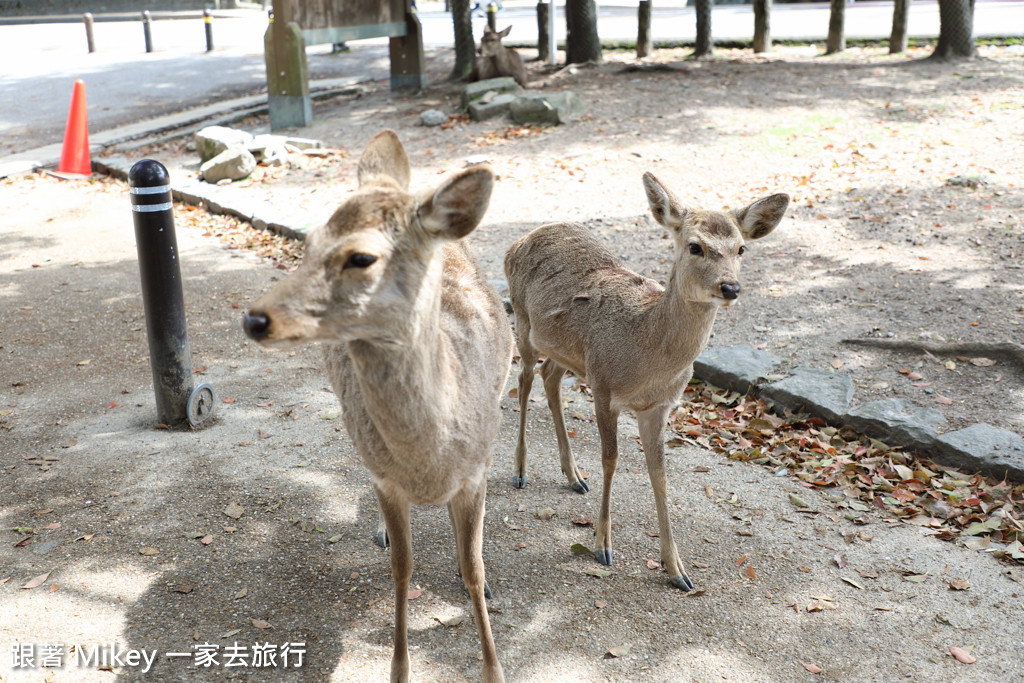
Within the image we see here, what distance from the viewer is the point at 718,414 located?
5.93 m

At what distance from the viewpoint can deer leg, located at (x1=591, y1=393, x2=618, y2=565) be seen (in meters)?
4.41

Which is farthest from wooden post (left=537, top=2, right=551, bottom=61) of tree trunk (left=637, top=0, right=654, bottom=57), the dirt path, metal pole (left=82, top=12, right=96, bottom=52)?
metal pole (left=82, top=12, right=96, bottom=52)

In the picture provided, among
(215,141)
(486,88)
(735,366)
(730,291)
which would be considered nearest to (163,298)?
(730,291)

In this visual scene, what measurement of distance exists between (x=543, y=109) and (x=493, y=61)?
2.43 meters

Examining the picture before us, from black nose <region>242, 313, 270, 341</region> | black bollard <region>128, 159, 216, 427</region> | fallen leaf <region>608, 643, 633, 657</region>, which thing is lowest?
fallen leaf <region>608, 643, 633, 657</region>

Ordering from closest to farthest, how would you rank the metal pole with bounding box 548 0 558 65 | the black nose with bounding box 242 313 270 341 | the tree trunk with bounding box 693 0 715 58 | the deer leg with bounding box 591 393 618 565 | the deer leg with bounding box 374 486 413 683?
the black nose with bounding box 242 313 270 341
the deer leg with bounding box 374 486 413 683
the deer leg with bounding box 591 393 618 565
the metal pole with bounding box 548 0 558 65
the tree trunk with bounding box 693 0 715 58

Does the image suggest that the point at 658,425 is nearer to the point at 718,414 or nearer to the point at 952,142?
the point at 718,414

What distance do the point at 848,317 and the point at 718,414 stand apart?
1.69 m

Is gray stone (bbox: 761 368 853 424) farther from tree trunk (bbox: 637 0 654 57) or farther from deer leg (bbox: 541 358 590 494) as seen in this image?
tree trunk (bbox: 637 0 654 57)

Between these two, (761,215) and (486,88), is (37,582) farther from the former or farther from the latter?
(486,88)

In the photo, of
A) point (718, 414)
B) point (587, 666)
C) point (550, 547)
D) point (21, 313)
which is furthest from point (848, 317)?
point (21, 313)

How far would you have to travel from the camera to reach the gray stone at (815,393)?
5.62 metres

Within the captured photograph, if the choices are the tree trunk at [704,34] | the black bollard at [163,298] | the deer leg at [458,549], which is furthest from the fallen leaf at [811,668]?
the tree trunk at [704,34]

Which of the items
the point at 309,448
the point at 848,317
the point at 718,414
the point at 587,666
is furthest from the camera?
the point at 848,317
